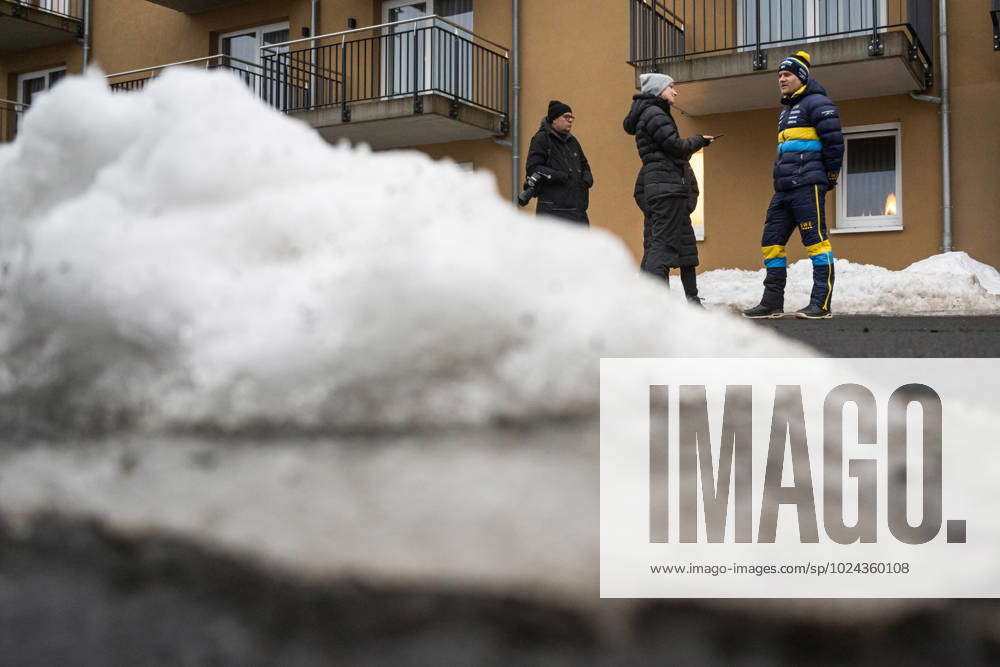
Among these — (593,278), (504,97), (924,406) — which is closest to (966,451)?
(924,406)

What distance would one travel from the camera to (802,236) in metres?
5.45

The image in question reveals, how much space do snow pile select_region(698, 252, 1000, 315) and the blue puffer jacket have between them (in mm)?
2958

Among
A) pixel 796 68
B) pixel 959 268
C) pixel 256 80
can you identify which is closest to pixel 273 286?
pixel 796 68

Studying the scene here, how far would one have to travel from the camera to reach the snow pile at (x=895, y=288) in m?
8.17

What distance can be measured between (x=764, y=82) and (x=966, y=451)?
9.85 meters

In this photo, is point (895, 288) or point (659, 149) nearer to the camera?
point (659, 149)

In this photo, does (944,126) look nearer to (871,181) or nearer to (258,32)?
(871,181)

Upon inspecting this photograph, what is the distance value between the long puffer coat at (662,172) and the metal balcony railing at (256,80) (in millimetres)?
8095

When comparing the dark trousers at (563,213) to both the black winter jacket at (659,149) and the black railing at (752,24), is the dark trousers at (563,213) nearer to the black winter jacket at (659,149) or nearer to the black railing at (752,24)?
the black winter jacket at (659,149)

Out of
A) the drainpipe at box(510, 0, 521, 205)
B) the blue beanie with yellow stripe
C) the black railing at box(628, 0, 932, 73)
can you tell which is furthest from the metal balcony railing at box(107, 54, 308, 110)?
the blue beanie with yellow stripe

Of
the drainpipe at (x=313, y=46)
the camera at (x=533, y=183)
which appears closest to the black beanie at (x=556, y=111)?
the camera at (x=533, y=183)

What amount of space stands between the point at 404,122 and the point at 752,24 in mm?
4561

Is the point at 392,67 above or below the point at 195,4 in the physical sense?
below

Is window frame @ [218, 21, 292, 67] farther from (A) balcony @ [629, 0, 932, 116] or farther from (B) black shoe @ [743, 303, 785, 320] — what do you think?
(B) black shoe @ [743, 303, 785, 320]
